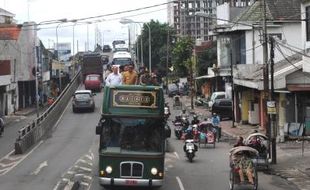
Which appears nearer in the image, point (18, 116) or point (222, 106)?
point (222, 106)

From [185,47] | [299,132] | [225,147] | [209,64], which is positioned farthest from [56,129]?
[185,47]

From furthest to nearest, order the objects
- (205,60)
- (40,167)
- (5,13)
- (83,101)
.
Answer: (205,60) < (5,13) < (83,101) < (40,167)

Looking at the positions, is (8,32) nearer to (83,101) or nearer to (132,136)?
(83,101)

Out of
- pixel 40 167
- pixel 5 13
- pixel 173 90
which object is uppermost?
pixel 5 13

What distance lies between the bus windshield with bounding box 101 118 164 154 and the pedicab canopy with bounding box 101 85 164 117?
8.4 inches

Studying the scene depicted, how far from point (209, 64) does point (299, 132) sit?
138ft

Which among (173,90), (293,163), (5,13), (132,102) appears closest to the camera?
(132,102)

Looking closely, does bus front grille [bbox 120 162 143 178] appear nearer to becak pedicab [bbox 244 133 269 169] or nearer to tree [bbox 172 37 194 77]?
becak pedicab [bbox 244 133 269 169]

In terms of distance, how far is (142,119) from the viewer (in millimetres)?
18922

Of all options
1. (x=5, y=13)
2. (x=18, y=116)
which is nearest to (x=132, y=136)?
(x=18, y=116)

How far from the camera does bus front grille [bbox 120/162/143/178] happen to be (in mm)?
18484

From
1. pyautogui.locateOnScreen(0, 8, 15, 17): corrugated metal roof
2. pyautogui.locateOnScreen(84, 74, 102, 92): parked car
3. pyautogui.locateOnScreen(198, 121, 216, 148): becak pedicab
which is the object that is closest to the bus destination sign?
pyautogui.locateOnScreen(198, 121, 216, 148): becak pedicab

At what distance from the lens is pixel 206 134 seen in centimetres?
3412

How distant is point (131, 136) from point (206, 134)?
1576cm
